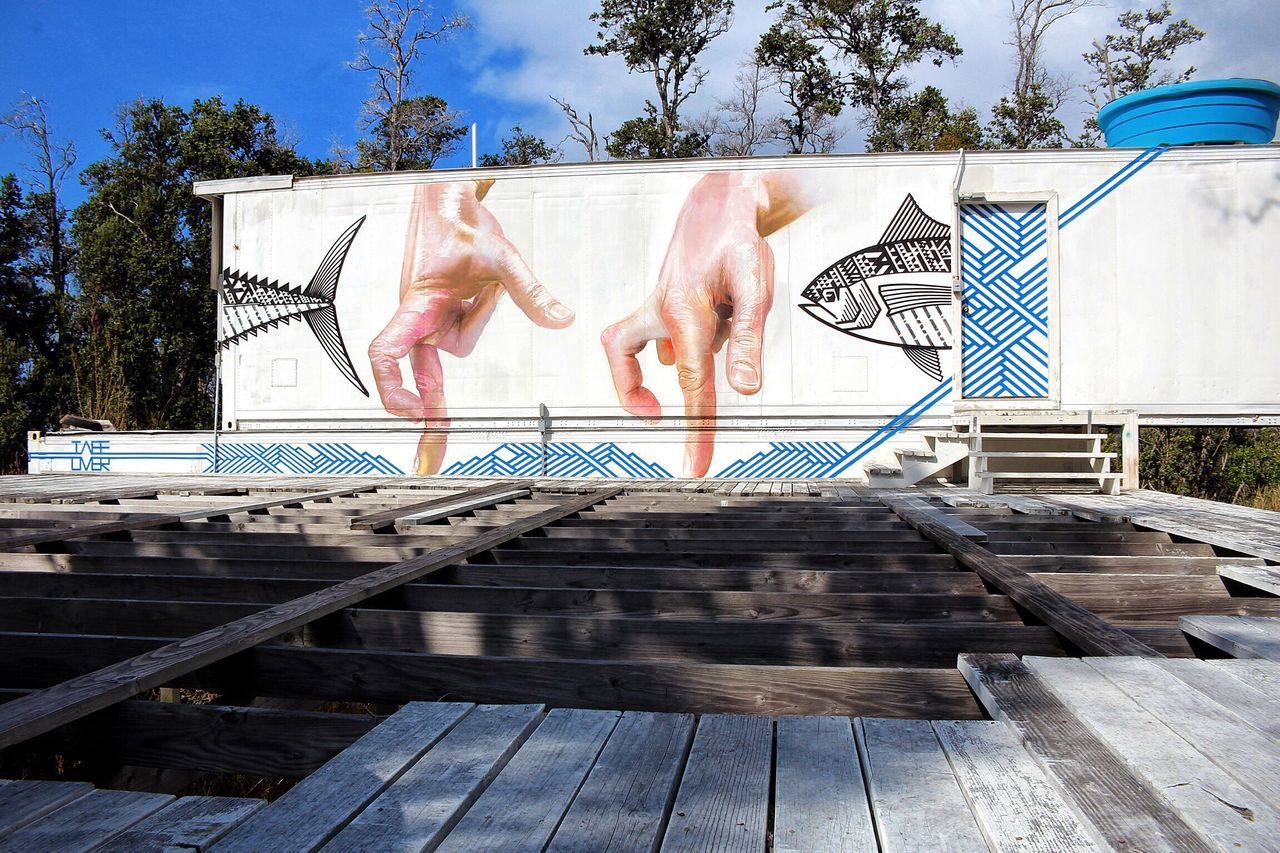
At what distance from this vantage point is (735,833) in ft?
4.07

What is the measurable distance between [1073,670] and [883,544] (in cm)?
215

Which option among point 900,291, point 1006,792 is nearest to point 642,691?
point 1006,792

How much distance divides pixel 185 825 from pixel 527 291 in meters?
8.82

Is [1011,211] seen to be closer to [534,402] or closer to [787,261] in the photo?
[787,261]

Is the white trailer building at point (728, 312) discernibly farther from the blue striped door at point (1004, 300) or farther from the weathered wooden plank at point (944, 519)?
the weathered wooden plank at point (944, 519)

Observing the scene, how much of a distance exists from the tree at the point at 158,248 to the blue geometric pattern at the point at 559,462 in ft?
29.1

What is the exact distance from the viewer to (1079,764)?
141cm

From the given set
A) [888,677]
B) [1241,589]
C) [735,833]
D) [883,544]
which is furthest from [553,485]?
[735,833]

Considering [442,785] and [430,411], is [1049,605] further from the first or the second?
[430,411]

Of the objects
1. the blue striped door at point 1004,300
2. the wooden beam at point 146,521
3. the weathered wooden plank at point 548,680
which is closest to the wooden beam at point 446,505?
the wooden beam at point 146,521

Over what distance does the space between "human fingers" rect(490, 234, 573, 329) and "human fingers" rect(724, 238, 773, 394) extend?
184 centimetres

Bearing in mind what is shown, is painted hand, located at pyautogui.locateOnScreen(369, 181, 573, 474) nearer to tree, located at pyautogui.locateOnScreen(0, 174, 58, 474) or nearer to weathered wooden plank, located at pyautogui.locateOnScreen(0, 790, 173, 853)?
tree, located at pyautogui.locateOnScreen(0, 174, 58, 474)

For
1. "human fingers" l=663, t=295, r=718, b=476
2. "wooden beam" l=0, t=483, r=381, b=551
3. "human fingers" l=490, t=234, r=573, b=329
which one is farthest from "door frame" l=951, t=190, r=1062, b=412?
"wooden beam" l=0, t=483, r=381, b=551

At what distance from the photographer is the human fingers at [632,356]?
31.2 ft
